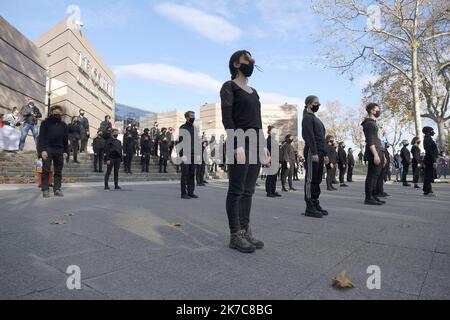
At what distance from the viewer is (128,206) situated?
629 cm

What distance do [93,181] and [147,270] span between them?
1156 centimetres

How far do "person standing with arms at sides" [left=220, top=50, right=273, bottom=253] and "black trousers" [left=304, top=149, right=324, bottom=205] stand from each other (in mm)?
2377

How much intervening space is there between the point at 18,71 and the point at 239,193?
21.1 metres

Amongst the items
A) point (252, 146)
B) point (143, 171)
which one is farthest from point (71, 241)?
point (143, 171)

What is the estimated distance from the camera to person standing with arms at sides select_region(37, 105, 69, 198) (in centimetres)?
745

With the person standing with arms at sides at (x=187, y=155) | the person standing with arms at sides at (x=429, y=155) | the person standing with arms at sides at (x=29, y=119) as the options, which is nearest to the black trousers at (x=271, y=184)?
the person standing with arms at sides at (x=187, y=155)

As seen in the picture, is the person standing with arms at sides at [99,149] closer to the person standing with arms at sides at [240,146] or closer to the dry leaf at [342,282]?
the person standing with arms at sides at [240,146]

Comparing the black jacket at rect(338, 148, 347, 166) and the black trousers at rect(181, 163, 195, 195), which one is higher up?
the black jacket at rect(338, 148, 347, 166)

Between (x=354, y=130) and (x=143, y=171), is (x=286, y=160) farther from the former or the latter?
(x=354, y=130)

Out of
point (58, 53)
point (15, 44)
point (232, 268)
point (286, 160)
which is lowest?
point (232, 268)

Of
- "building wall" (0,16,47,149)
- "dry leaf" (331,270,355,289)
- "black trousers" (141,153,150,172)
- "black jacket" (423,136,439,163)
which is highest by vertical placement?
"building wall" (0,16,47,149)

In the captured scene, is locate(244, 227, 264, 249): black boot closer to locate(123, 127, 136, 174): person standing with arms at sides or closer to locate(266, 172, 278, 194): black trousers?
locate(266, 172, 278, 194): black trousers

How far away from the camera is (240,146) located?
3.44 meters

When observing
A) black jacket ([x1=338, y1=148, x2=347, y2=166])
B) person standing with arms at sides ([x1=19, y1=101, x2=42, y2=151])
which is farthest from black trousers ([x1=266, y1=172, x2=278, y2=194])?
person standing with arms at sides ([x1=19, y1=101, x2=42, y2=151])
